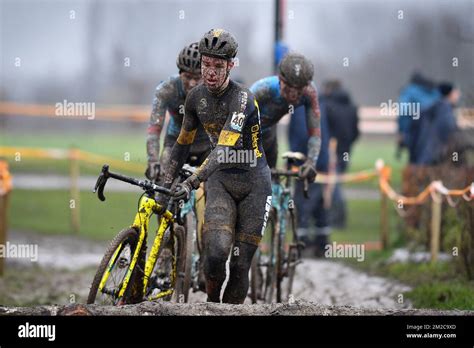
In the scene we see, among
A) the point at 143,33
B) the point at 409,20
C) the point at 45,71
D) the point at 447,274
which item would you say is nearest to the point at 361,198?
the point at 447,274

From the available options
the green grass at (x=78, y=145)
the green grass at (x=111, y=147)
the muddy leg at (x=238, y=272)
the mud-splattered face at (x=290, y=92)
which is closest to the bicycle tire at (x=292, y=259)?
the mud-splattered face at (x=290, y=92)

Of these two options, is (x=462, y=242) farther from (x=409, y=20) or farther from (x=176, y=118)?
(x=409, y=20)

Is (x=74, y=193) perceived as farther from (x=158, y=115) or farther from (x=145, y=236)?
(x=145, y=236)

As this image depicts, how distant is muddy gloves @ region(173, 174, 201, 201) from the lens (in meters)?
7.97

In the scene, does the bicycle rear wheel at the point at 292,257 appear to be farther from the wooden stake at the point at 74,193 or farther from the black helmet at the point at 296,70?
the wooden stake at the point at 74,193

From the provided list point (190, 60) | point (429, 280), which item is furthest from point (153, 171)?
point (429, 280)

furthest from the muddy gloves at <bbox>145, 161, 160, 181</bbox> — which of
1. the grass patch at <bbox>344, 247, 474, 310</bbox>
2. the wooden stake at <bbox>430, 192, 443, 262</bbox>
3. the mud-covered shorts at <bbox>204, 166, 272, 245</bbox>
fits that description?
the wooden stake at <bbox>430, 192, 443, 262</bbox>

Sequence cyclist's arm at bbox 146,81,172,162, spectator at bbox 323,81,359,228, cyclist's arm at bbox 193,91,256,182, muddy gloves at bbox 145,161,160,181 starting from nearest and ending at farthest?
cyclist's arm at bbox 193,91,256,182 < muddy gloves at bbox 145,161,160,181 < cyclist's arm at bbox 146,81,172,162 < spectator at bbox 323,81,359,228

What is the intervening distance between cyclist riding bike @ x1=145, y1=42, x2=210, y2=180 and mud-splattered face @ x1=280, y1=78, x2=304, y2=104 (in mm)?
797

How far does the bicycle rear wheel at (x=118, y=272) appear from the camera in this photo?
777cm

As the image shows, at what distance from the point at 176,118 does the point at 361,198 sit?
14713 millimetres

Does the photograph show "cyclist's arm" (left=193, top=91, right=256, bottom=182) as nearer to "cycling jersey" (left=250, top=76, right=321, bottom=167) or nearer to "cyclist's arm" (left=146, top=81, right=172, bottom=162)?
"cyclist's arm" (left=146, top=81, right=172, bottom=162)

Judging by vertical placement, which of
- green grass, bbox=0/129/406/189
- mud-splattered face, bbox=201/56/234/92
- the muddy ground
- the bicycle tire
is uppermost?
green grass, bbox=0/129/406/189

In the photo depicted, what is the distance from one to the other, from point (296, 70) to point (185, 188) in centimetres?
232
